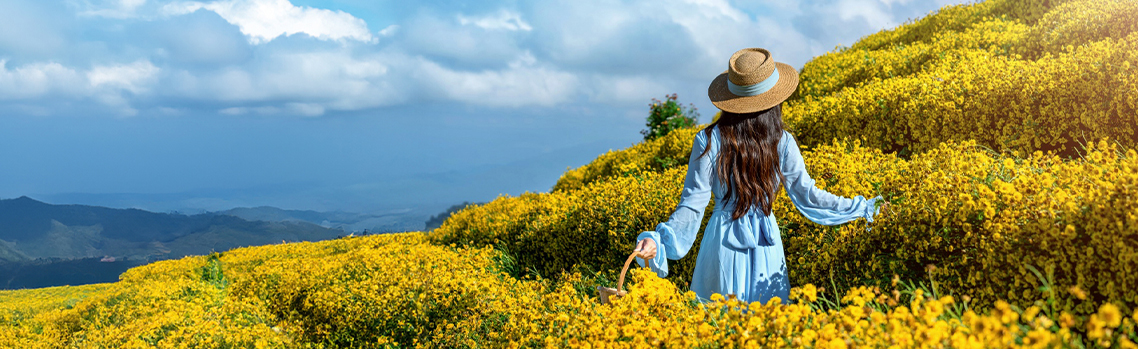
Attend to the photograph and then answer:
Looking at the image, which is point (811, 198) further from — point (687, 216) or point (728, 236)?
point (687, 216)

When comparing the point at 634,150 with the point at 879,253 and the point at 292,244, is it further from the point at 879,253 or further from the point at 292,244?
the point at 292,244

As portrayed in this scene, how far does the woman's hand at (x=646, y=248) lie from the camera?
11.3 ft

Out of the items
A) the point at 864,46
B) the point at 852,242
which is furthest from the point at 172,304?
the point at 864,46

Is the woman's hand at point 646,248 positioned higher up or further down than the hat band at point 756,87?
further down

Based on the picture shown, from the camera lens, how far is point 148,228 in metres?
108

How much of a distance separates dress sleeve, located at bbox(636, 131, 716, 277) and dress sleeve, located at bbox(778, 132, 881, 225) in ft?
1.44

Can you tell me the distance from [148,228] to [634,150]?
121 meters

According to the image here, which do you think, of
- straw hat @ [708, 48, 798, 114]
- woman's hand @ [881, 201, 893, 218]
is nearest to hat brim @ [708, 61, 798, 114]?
straw hat @ [708, 48, 798, 114]

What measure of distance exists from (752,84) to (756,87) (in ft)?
0.10

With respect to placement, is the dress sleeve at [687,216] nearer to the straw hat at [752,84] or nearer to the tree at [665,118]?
the straw hat at [752,84]

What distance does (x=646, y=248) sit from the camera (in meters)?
3.46

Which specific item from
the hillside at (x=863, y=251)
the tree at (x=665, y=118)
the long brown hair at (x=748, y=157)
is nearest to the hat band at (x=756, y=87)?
the long brown hair at (x=748, y=157)

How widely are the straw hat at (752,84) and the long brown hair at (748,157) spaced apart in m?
0.07

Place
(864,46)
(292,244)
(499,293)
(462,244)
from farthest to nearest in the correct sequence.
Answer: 1. (292,244)
2. (864,46)
3. (462,244)
4. (499,293)
